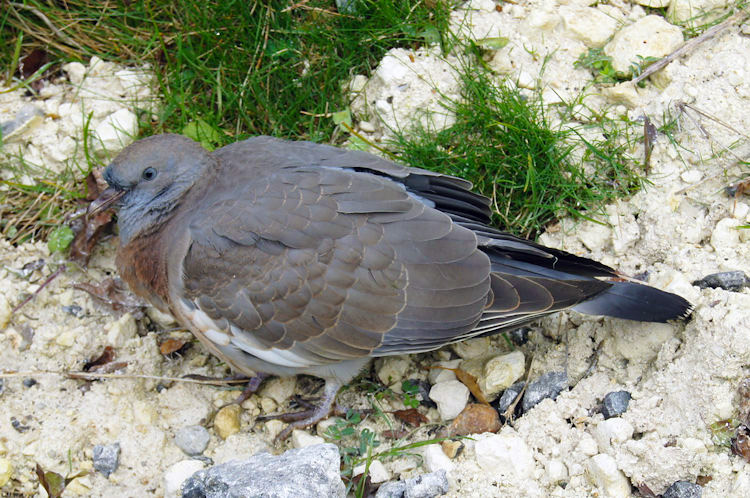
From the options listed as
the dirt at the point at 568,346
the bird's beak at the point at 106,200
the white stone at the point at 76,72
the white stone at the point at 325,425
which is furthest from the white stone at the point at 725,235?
the white stone at the point at 76,72

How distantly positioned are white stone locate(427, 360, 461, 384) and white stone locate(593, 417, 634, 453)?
29.5 inches

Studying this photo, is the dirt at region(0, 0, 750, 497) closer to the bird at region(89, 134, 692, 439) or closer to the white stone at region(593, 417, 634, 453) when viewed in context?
the white stone at region(593, 417, 634, 453)

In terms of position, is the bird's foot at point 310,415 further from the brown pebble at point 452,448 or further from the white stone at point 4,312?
the white stone at point 4,312

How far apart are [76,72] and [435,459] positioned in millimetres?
3149

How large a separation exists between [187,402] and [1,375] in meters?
0.88

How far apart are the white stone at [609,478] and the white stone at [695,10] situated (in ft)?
8.11

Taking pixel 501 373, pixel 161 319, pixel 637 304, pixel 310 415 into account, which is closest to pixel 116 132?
pixel 161 319

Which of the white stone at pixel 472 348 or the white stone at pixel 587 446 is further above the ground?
the white stone at pixel 587 446

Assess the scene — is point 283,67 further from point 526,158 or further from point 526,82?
point 526,158

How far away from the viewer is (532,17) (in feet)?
13.8

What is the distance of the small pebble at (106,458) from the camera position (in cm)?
327

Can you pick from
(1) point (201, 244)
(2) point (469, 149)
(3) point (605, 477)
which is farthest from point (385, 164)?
(3) point (605, 477)

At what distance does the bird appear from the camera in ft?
10.2

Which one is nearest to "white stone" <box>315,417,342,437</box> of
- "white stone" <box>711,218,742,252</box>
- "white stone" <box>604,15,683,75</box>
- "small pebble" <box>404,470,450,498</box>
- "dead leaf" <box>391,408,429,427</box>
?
"dead leaf" <box>391,408,429,427</box>
